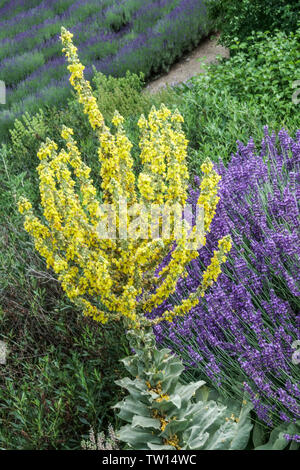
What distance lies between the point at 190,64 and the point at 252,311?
6.62 metres

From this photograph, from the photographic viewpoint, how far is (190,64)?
26.7ft

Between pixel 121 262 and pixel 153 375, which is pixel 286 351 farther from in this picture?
pixel 121 262

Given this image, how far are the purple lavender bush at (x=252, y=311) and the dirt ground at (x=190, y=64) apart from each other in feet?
16.7

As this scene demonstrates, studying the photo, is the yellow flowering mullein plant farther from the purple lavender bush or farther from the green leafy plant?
the green leafy plant

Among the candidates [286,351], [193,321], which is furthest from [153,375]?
[286,351]

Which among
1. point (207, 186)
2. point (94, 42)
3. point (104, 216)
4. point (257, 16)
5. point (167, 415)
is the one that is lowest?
point (167, 415)

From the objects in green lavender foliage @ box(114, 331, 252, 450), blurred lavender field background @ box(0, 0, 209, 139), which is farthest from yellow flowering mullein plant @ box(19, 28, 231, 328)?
blurred lavender field background @ box(0, 0, 209, 139)

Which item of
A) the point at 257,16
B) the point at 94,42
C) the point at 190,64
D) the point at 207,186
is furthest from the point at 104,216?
the point at 94,42

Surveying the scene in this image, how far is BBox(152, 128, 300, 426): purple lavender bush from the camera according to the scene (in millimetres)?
2115

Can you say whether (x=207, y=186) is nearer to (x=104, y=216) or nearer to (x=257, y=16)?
(x=104, y=216)

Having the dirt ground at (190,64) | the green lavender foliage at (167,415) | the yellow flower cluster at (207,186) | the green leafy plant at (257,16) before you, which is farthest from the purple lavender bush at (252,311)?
the dirt ground at (190,64)

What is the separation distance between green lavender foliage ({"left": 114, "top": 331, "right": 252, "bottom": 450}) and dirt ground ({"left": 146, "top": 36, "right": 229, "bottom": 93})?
20.0 ft
